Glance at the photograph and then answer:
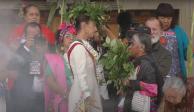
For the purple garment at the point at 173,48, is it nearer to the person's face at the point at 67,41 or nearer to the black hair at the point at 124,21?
the black hair at the point at 124,21

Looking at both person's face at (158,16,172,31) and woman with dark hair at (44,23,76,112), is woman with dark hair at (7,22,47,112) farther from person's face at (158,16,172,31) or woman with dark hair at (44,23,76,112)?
person's face at (158,16,172,31)

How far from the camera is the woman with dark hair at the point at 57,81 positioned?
4.48 m

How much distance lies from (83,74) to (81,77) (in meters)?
0.03

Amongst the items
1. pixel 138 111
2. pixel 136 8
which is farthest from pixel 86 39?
pixel 136 8

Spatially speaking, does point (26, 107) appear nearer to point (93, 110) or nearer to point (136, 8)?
point (93, 110)

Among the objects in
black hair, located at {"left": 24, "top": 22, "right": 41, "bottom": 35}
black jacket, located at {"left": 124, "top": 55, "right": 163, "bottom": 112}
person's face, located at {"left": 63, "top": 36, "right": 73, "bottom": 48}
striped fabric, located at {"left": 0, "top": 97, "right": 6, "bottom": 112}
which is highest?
black hair, located at {"left": 24, "top": 22, "right": 41, "bottom": 35}

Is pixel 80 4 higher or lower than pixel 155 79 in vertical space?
higher

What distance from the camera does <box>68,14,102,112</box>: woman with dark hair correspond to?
4.27 metres

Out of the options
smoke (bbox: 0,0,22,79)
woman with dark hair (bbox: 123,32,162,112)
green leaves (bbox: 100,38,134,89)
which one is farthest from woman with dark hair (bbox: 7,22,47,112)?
woman with dark hair (bbox: 123,32,162,112)

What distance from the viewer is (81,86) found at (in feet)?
13.9

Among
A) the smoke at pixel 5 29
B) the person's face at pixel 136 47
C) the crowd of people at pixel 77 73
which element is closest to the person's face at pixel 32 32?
the crowd of people at pixel 77 73

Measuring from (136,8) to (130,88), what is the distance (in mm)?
1960

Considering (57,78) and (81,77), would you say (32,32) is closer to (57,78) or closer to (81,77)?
(57,78)

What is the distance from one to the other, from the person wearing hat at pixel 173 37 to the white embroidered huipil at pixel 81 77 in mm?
834
